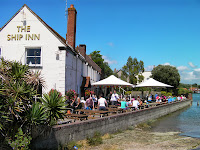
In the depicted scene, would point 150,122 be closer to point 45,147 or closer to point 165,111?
point 165,111

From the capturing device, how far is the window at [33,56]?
18281 millimetres

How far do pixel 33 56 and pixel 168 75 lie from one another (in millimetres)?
54675

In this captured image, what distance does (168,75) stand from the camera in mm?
67188

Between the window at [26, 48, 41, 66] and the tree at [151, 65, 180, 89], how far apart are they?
5407 cm

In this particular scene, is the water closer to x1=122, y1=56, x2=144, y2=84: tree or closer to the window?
the window

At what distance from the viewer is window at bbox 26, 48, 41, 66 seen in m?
18.3

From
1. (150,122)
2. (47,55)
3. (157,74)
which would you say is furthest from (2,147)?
(157,74)

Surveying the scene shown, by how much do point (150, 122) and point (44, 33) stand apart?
38.1 feet

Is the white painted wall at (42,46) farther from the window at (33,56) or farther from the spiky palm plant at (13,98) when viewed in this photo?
the spiky palm plant at (13,98)

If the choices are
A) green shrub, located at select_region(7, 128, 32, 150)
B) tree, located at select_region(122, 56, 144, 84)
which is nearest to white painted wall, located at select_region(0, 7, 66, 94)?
green shrub, located at select_region(7, 128, 32, 150)

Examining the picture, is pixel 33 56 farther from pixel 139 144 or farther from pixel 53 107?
pixel 53 107

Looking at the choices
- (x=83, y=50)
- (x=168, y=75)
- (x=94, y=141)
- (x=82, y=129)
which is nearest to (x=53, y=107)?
(x=82, y=129)

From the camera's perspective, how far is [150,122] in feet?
67.4

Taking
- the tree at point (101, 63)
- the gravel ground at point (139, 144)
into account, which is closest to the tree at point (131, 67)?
the tree at point (101, 63)
